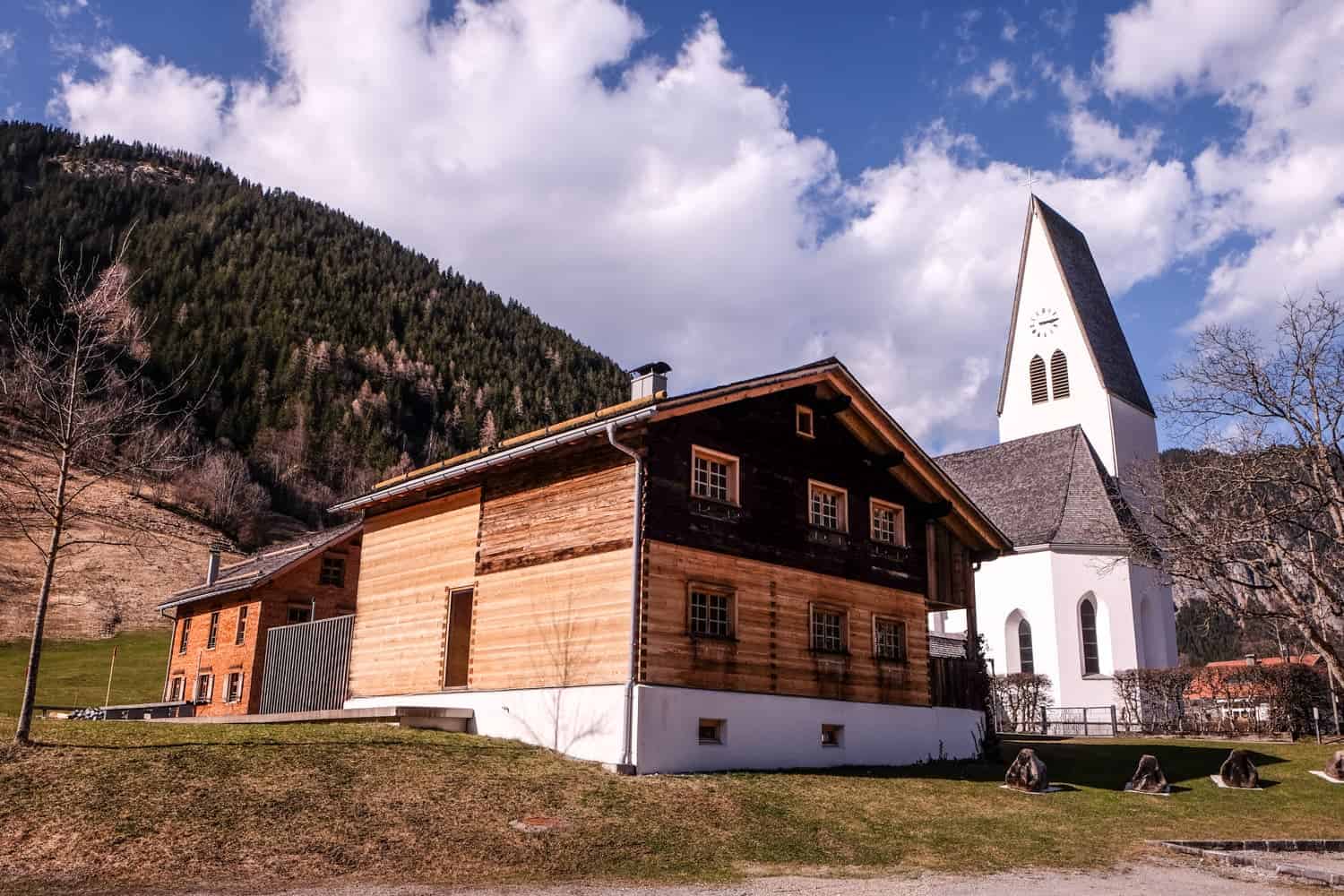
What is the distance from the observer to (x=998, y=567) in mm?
47938

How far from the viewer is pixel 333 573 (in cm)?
3922

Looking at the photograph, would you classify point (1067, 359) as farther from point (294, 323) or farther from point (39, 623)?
point (294, 323)

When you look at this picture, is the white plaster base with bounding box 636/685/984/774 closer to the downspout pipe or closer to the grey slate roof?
the downspout pipe

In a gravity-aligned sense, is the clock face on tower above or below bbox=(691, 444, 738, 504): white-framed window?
above

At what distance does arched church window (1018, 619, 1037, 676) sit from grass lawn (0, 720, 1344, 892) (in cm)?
2491

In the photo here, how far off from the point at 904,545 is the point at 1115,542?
2168 centimetres

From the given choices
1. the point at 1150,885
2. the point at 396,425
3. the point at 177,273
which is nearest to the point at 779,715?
the point at 1150,885

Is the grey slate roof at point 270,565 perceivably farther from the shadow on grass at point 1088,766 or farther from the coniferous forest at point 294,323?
the coniferous forest at point 294,323

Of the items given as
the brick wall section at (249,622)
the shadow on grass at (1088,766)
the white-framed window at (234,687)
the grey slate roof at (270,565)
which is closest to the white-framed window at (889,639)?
the shadow on grass at (1088,766)

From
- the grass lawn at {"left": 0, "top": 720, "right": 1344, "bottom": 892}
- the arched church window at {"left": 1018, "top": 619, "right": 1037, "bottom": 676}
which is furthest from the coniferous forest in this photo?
the grass lawn at {"left": 0, "top": 720, "right": 1344, "bottom": 892}

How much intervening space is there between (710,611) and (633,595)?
2384 millimetres

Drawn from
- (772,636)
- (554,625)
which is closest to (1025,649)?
(772,636)

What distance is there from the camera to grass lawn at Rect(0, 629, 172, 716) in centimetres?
4256

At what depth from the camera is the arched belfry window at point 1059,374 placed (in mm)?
60656
